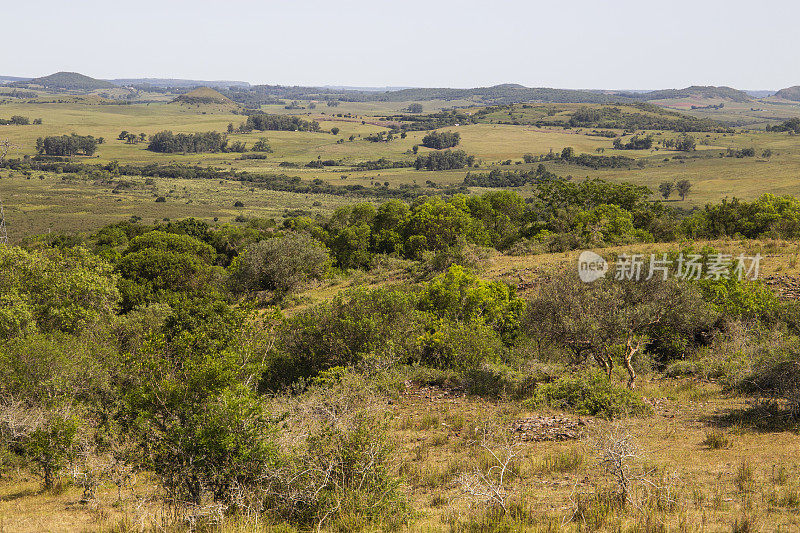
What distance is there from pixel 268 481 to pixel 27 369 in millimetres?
8334

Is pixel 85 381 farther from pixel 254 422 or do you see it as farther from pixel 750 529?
pixel 750 529

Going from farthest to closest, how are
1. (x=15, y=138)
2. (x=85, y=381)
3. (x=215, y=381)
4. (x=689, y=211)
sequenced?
(x=15, y=138)
(x=689, y=211)
(x=85, y=381)
(x=215, y=381)

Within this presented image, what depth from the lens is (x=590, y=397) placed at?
12.9m

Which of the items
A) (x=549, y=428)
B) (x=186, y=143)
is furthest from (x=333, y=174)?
(x=549, y=428)

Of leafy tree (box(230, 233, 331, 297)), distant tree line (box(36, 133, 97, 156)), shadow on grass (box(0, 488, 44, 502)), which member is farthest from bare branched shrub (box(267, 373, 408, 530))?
distant tree line (box(36, 133, 97, 156))

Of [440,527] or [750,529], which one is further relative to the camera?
[440,527]

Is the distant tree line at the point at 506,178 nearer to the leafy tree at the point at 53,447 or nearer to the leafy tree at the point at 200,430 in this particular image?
the leafy tree at the point at 53,447

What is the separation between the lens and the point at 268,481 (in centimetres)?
854

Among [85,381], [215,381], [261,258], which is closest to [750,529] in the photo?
[215,381]

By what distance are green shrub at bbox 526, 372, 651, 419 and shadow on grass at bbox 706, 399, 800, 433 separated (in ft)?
4.88

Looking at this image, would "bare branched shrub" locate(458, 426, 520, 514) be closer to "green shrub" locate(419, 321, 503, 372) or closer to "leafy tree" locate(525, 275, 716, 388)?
"leafy tree" locate(525, 275, 716, 388)

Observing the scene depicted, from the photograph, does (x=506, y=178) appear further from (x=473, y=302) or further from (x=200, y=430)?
(x=200, y=430)

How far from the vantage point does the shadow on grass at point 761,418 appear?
1104 centimetres

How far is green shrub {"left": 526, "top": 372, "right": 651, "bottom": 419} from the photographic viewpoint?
12.6 meters
